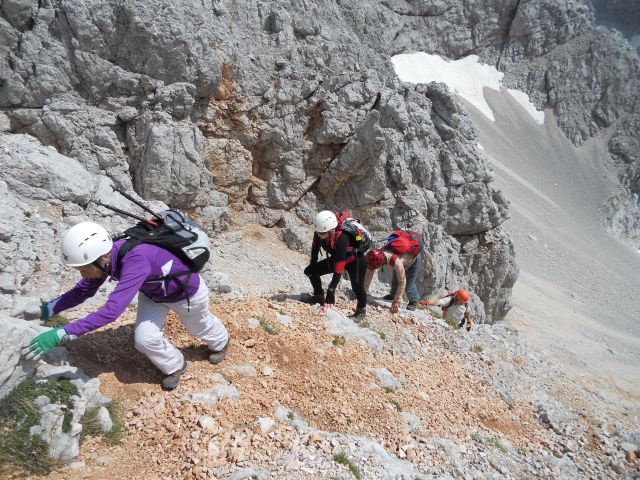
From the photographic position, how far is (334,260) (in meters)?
8.38

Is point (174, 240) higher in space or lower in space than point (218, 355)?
higher

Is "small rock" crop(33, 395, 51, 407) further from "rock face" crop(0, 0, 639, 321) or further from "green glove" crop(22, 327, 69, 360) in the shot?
"rock face" crop(0, 0, 639, 321)

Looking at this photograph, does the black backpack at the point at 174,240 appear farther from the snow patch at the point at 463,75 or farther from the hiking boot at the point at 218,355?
the snow patch at the point at 463,75

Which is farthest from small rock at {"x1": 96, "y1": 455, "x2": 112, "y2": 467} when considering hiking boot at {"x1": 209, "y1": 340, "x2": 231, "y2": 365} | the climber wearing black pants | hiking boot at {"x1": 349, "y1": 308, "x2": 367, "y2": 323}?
hiking boot at {"x1": 349, "y1": 308, "x2": 367, "y2": 323}

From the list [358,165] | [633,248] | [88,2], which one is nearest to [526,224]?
[633,248]

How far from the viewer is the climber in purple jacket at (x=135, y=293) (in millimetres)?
4336

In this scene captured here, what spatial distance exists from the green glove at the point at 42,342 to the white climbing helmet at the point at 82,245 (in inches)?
29.2

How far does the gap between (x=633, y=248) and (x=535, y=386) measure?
49193mm

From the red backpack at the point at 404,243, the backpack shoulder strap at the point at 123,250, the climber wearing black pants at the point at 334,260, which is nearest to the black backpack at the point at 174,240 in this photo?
the backpack shoulder strap at the point at 123,250

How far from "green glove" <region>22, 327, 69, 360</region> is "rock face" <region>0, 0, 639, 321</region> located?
7.77ft

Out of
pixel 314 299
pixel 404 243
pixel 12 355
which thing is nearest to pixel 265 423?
pixel 12 355

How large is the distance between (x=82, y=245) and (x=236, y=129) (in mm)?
12580

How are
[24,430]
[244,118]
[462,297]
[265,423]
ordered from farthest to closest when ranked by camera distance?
[244,118] → [462,297] → [265,423] → [24,430]

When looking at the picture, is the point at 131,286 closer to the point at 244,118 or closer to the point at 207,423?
the point at 207,423
